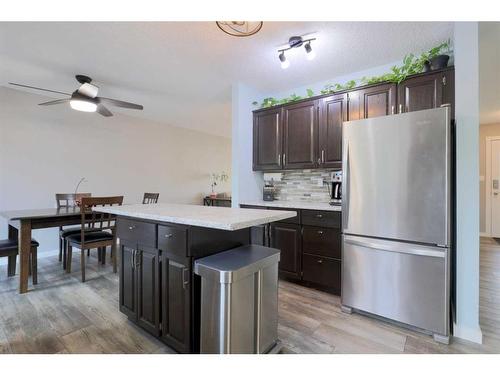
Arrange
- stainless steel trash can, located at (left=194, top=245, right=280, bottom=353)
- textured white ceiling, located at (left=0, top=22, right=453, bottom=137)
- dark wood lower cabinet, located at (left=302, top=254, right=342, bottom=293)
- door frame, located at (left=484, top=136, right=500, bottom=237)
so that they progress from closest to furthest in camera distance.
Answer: stainless steel trash can, located at (left=194, top=245, right=280, bottom=353)
textured white ceiling, located at (left=0, top=22, right=453, bottom=137)
dark wood lower cabinet, located at (left=302, top=254, right=342, bottom=293)
door frame, located at (left=484, top=136, right=500, bottom=237)

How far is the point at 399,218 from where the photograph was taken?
6.24ft

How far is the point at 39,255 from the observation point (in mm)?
3770

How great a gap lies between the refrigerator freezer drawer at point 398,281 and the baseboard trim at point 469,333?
0.58ft

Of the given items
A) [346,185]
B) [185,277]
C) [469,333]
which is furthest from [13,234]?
[469,333]

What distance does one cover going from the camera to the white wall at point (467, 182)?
1.77 m

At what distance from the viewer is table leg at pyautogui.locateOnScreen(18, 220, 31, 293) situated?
98.4 inches

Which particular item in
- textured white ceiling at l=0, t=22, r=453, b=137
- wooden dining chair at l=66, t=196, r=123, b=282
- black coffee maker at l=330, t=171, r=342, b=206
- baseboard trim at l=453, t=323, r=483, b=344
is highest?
textured white ceiling at l=0, t=22, r=453, b=137

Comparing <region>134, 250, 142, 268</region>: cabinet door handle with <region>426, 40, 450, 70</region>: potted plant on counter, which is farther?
<region>426, 40, 450, 70</region>: potted plant on counter

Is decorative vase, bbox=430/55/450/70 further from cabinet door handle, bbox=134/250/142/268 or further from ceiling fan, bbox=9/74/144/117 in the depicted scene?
ceiling fan, bbox=9/74/144/117

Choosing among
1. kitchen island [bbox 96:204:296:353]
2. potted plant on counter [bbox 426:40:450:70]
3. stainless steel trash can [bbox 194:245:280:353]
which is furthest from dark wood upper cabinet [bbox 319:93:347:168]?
stainless steel trash can [bbox 194:245:280:353]

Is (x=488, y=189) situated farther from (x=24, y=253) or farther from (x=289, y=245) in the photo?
(x=24, y=253)

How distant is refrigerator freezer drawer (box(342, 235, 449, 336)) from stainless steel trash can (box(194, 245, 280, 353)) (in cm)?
94

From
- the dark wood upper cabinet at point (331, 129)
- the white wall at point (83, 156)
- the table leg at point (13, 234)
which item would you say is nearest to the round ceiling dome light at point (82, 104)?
the white wall at point (83, 156)
